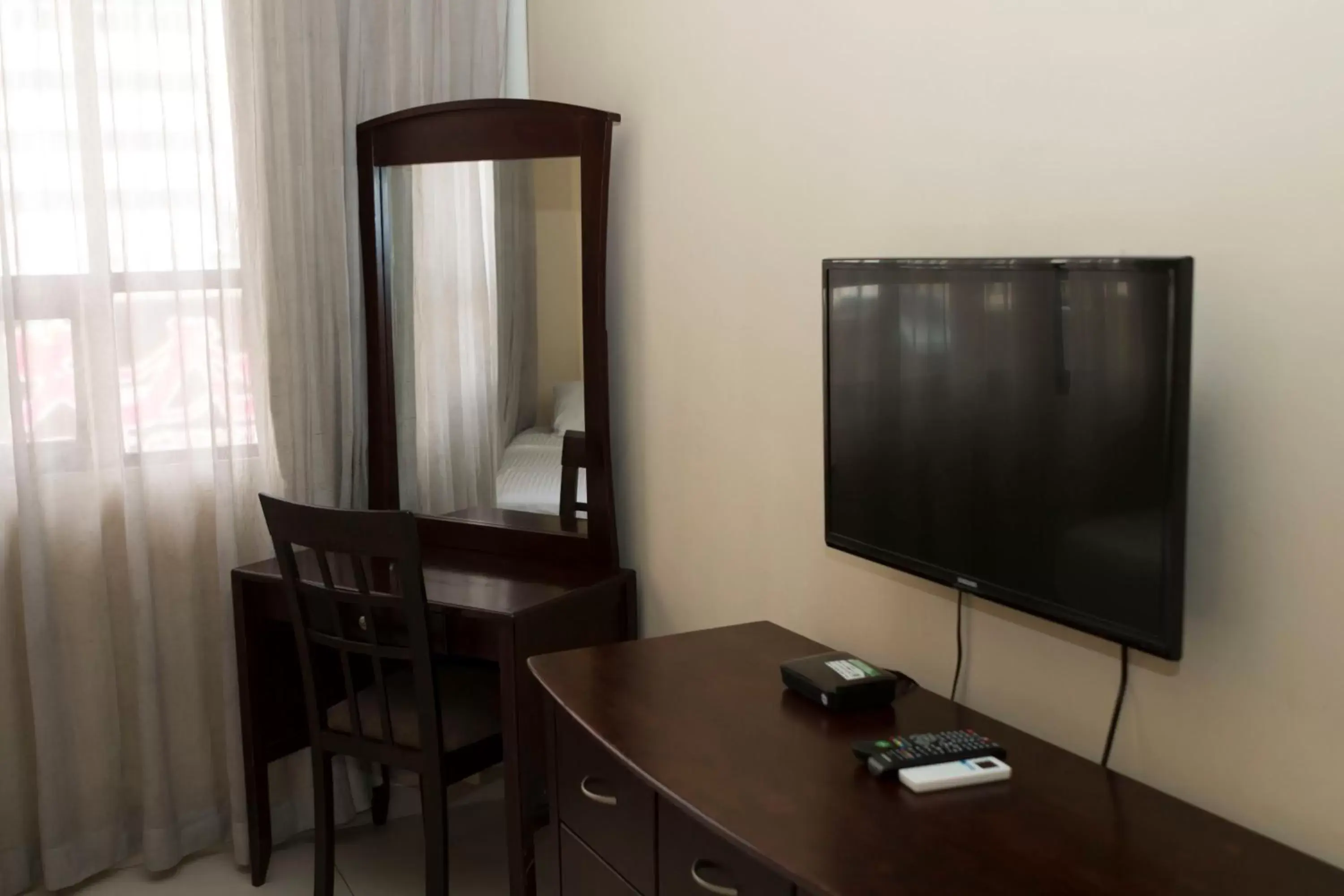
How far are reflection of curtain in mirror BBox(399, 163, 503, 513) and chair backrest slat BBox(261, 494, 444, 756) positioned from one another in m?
0.33

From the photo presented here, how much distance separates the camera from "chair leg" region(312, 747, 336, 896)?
2648 mm

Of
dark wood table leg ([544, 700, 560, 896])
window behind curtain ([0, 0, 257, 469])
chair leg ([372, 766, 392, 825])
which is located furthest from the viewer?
chair leg ([372, 766, 392, 825])

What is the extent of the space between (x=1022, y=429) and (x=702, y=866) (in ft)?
2.33

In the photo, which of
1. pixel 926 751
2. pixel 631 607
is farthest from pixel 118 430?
pixel 926 751

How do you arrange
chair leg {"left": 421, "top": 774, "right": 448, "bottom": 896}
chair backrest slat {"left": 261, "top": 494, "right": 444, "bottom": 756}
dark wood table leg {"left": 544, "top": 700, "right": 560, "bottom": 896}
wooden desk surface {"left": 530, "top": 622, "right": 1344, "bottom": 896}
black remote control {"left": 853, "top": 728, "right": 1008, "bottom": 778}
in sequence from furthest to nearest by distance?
chair leg {"left": 421, "top": 774, "right": 448, "bottom": 896}
chair backrest slat {"left": 261, "top": 494, "right": 444, "bottom": 756}
dark wood table leg {"left": 544, "top": 700, "right": 560, "bottom": 896}
black remote control {"left": 853, "top": 728, "right": 1008, "bottom": 778}
wooden desk surface {"left": 530, "top": 622, "right": 1344, "bottom": 896}

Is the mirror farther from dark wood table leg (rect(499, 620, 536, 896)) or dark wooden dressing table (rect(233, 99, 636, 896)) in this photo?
dark wood table leg (rect(499, 620, 536, 896))

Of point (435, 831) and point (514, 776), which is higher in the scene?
point (514, 776)

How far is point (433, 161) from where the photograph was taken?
2814mm

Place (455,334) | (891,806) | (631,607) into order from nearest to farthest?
(891,806), (631,607), (455,334)

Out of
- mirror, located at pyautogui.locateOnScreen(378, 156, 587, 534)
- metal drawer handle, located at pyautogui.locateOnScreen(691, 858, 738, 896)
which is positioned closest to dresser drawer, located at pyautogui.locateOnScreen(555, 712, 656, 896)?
metal drawer handle, located at pyautogui.locateOnScreen(691, 858, 738, 896)

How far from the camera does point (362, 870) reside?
9.54 ft

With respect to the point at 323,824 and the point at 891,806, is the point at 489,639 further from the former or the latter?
the point at 891,806

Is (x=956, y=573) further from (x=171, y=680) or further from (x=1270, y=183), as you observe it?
(x=171, y=680)

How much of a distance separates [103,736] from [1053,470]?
2235 mm
